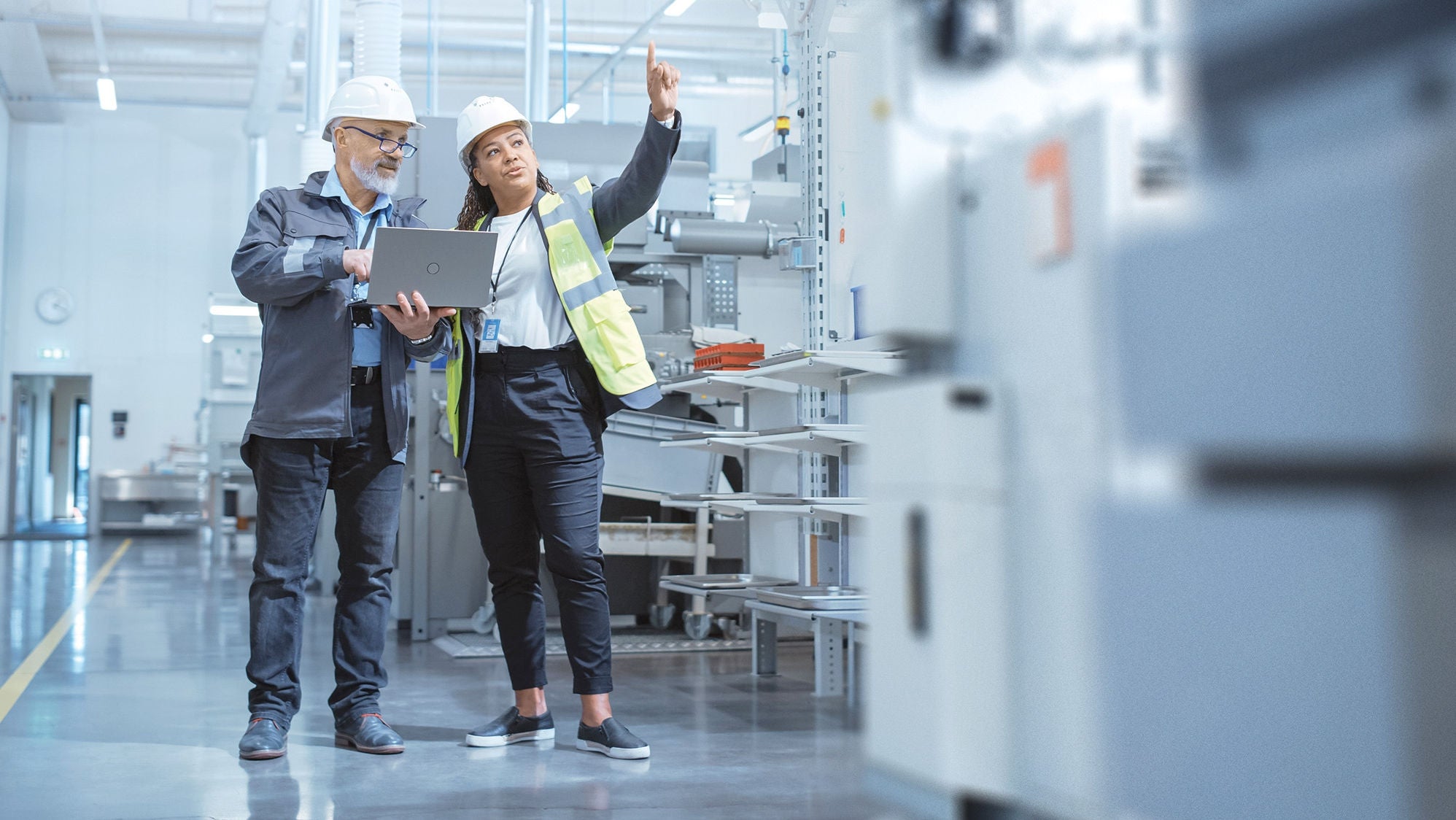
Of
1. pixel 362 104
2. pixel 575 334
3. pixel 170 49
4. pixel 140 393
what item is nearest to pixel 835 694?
pixel 575 334

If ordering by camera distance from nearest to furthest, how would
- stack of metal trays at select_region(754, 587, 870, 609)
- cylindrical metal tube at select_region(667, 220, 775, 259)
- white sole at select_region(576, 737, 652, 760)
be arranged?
white sole at select_region(576, 737, 652, 760) → stack of metal trays at select_region(754, 587, 870, 609) → cylindrical metal tube at select_region(667, 220, 775, 259)

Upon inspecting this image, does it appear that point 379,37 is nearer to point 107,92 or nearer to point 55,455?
point 107,92

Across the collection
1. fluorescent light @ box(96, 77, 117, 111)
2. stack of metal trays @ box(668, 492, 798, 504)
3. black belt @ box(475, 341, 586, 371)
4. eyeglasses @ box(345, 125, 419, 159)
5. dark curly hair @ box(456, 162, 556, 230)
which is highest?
fluorescent light @ box(96, 77, 117, 111)

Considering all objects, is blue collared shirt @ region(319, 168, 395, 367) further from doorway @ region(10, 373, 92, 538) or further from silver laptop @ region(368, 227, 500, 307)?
doorway @ region(10, 373, 92, 538)

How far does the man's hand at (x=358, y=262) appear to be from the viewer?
2494 mm

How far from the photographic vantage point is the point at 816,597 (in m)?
3.18

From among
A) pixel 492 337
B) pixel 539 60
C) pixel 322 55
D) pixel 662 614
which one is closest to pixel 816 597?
pixel 492 337

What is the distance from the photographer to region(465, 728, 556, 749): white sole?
2.59 meters

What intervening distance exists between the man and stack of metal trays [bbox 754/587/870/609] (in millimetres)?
1027

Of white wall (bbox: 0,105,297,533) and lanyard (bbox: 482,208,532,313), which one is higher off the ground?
white wall (bbox: 0,105,297,533)

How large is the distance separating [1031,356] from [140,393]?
1444 centimetres

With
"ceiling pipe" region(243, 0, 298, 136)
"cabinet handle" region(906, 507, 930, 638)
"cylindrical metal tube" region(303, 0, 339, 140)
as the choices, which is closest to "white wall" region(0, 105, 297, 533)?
"ceiling pipe" region(243, 0, 298, 136)

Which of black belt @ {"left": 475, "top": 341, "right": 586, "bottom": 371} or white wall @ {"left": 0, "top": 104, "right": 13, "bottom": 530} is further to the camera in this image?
white wall @ {"left": 0, "top": 104, "right": 13, "bottom": 530}

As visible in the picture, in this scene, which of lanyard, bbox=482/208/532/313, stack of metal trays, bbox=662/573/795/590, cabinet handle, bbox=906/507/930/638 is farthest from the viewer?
stack of metal trays, bbox=662/573/795/590
